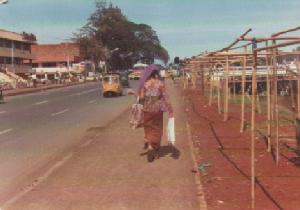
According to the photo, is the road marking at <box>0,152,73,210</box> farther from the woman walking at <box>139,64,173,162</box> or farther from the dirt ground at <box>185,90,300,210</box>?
the dirt ground at <box>185,90,300,210</box>

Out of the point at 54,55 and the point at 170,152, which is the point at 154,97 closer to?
the point at 170,152

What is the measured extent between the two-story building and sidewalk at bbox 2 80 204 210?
7754cm

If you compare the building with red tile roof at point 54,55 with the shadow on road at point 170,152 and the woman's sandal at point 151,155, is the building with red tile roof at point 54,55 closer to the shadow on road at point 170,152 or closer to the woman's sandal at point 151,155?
the shadow on road at point 170,152

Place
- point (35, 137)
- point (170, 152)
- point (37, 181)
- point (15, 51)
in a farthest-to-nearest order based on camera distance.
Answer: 1. point (15, 51)
2. point (35, 137)
3. point (170, 152)
4. point (37, 181)

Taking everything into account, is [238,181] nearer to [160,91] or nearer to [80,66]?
[160,91]

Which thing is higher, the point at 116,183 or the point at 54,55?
the point at 54,55

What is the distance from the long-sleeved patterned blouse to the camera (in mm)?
11047

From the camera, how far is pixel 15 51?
96.9 m

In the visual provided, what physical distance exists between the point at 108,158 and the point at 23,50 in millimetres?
94101

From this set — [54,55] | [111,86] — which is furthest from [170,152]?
[54,55]

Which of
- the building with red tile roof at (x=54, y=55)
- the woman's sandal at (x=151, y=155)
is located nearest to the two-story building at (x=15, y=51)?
the building with red tile roof at (x=54, y=55)

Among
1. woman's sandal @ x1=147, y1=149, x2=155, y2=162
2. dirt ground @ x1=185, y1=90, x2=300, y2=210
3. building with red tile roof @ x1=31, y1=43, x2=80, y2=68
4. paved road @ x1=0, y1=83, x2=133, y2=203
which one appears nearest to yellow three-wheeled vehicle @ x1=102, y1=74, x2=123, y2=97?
paved road @ x1=0, y1=83, x2=133, y2=203

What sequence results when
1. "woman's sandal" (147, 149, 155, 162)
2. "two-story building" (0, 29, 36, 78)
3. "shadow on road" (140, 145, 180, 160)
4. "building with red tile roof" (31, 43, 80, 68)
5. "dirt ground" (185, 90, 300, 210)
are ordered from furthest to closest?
"building with red tile roof" (31, 43, 80, 68) → "two-story building" (0, 29, 36, 78) → "shadow on road" (140, 145, 180, 160) → "woman's sandal" (147, 149, 155, 162) → "dirt ground" (185, 90, 300, 210)

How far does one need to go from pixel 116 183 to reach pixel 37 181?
128cm
